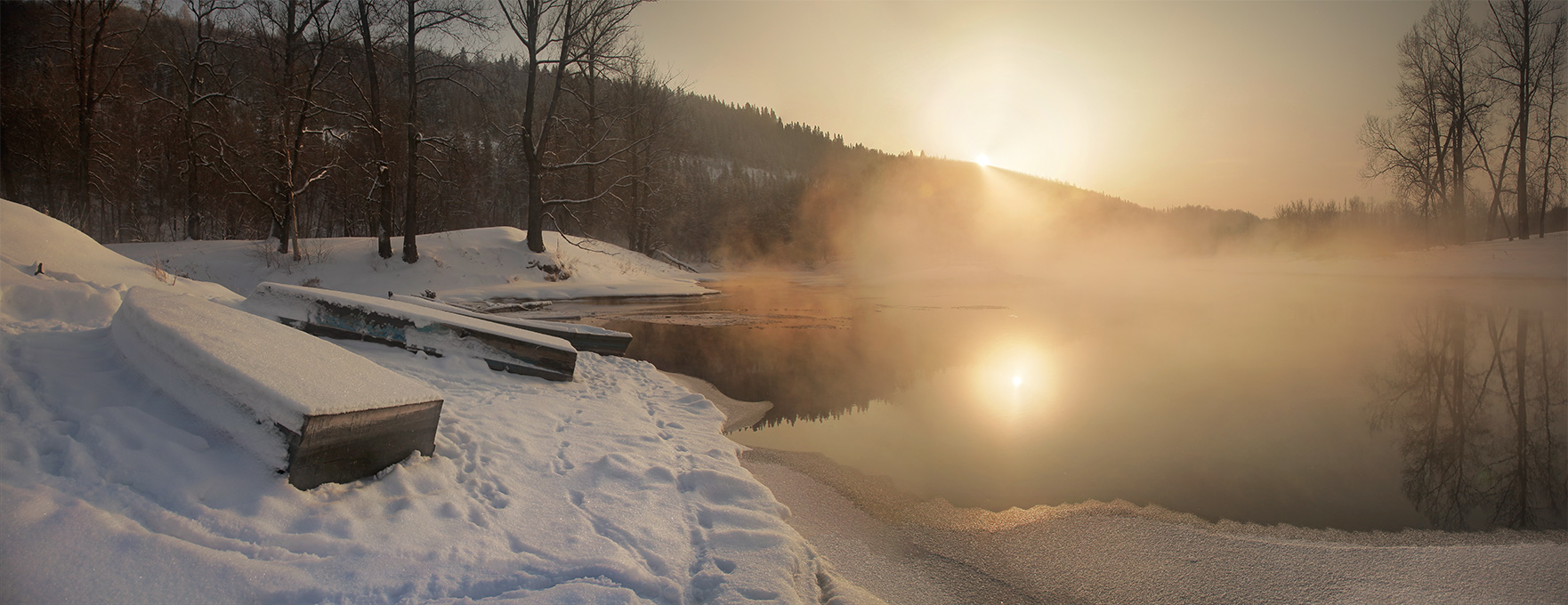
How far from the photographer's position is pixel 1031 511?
11.8 feet

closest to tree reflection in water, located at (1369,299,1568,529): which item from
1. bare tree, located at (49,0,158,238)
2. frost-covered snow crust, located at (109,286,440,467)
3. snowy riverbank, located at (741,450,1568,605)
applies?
snowy riverbank, located at (741,450,1568,605)

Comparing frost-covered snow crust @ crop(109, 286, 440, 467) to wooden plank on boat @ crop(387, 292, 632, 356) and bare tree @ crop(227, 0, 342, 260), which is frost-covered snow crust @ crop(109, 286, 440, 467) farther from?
bare tree @ crop(227, 0, 342, 260)

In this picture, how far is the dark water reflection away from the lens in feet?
12.8

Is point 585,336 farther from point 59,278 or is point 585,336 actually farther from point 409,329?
point 59,278

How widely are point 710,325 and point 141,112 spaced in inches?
1186

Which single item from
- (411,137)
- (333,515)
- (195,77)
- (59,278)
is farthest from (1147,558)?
(195,77)

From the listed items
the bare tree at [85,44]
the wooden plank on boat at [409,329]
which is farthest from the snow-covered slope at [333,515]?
the bare tree at [85,44]

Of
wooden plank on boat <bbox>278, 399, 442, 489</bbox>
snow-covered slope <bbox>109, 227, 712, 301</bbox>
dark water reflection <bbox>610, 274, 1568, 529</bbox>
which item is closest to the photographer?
wooden plank on boat <bbox>278, 399, 442, 489</bbox>

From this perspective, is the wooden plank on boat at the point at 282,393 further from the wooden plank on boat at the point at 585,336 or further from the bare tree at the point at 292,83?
the bare tree at the point at 292,83

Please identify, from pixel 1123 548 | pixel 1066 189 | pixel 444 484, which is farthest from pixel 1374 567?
pixel 1066 189

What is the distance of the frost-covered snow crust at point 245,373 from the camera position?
2574mm

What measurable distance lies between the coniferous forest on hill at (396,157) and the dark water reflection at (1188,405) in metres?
10.5

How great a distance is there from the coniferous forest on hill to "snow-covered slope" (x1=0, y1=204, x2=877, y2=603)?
13.4 meters

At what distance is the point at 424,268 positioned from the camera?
1548 centimetres
